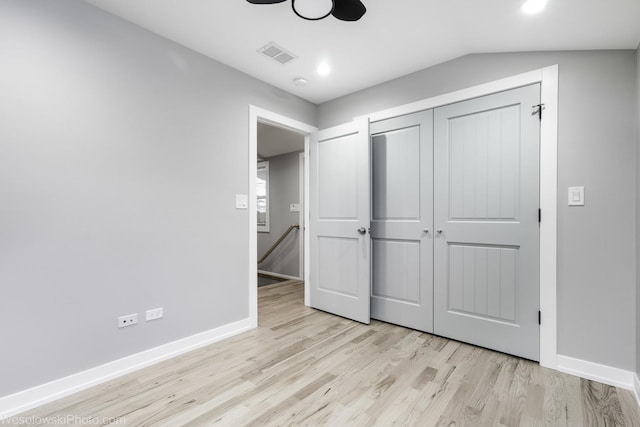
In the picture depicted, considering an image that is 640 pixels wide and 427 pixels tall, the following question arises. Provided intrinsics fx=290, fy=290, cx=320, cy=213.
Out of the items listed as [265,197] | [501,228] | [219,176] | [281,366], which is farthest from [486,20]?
[265,197]

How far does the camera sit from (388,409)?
1.61 m

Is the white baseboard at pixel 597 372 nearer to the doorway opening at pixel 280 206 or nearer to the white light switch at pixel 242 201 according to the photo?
the white light switch at pixel 242 201

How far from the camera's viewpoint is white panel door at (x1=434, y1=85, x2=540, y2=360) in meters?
2.14

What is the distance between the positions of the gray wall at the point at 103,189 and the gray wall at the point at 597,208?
2.57 metres

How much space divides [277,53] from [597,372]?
3240 mm

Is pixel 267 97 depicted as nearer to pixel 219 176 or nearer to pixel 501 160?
pixel 219 176

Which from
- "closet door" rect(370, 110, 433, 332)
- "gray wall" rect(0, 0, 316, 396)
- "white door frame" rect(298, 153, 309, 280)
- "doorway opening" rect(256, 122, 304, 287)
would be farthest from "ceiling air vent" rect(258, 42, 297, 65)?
"white door frame" rect(298, 153, 309, 280)

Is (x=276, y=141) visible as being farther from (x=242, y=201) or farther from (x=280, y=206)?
(x=242, y=201)

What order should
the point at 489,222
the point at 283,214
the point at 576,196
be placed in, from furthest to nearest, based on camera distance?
the point at 283,214, the point at 489,222, the point at 576,196

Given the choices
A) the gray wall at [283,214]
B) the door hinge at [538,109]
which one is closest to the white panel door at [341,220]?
the door hinge at [538,109]

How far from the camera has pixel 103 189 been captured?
1.90 metres

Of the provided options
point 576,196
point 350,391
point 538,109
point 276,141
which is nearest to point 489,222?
point 576,196

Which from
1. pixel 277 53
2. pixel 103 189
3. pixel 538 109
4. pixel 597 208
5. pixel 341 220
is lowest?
pixel 341 220

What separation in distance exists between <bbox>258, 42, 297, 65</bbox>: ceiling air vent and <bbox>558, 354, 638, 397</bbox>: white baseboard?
3.05 meters
